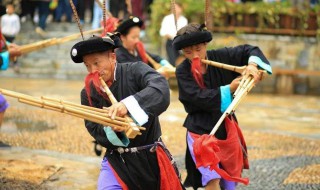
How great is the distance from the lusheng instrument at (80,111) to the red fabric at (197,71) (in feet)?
4.99

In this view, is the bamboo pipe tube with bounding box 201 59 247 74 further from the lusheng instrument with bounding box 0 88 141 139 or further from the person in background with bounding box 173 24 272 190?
the lusheng instrument with bounding box 0 88 141 139

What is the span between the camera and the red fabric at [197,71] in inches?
198

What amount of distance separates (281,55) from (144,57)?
27.4 feet

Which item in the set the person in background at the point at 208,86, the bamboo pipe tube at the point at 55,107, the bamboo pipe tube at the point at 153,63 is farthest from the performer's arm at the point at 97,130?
the bamboo pipe tube at the point at 153,63

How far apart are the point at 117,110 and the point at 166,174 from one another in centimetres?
81

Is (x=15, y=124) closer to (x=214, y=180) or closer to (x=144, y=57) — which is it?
(x=144, y=57)

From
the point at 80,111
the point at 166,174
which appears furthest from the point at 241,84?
the point at 80,111

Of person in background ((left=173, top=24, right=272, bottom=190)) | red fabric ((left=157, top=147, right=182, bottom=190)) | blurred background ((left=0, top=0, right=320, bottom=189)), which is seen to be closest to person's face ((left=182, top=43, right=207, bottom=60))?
person in background ((left=173, top=24, right=272, bottom=190))

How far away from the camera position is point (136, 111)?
12.1 feet

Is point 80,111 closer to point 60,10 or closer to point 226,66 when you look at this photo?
point 226,66

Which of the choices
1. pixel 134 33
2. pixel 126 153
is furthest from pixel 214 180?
pixel 134 33

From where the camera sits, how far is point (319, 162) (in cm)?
751

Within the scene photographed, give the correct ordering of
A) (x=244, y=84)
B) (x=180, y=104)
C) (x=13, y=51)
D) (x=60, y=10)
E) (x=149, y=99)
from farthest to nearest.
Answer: (x=60, y=10) < (x=180, y=104) < (x=13, y=51) < (x=244, y=84) < (x=149, y=99)

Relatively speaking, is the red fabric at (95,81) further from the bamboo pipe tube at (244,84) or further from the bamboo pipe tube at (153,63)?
the bamboo pipe tube at (153,63)
